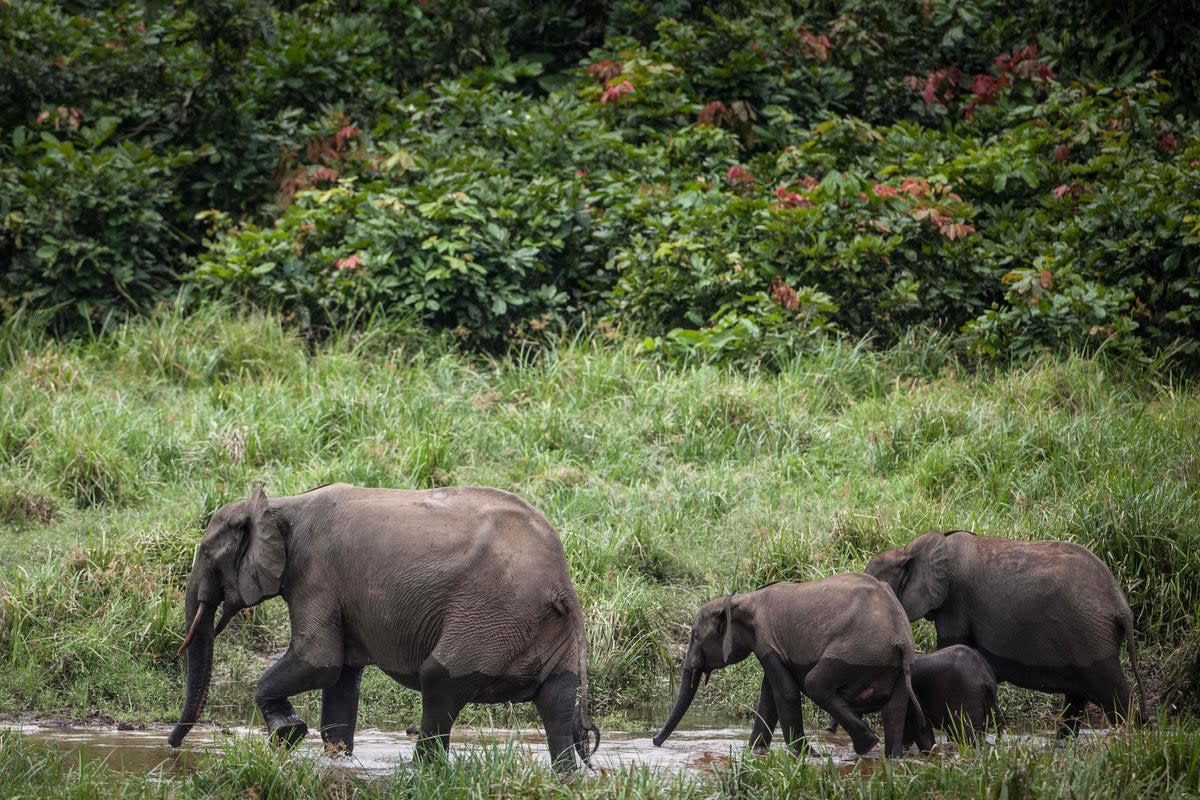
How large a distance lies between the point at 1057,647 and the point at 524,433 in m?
4.79

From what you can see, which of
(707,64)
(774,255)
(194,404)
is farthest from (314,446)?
(707,64)

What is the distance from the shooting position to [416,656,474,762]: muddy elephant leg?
21.7ft

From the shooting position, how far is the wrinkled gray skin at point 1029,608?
25.5ft

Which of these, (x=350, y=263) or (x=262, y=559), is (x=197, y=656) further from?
(x=350, y=263)

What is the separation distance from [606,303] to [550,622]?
740cm

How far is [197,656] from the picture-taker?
7355 mm

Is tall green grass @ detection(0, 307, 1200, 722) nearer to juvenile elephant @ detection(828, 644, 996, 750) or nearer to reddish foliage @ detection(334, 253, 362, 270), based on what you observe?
reddish foliage @ detection(334, 253, 362, 270)

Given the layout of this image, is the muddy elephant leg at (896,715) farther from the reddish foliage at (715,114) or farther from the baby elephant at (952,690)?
the reddish foliage at (715,114)

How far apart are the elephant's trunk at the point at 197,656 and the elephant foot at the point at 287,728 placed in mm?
500

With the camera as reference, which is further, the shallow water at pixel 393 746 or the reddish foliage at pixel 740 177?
the reddish foliage at pixel 740 177

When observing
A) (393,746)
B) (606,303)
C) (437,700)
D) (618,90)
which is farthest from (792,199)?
(437,700)

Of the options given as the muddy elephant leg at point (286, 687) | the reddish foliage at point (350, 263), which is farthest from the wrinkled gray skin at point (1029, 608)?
the reddish foliage at point (350, 263)

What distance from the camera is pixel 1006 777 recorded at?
5.76 metres

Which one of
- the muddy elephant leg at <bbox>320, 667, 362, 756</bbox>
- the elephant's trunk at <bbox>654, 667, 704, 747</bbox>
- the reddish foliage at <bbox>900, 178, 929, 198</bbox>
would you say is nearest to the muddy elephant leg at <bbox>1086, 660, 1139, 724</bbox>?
the elephant's trunk at <bbox>654, 667, 704, 747</bbox>
